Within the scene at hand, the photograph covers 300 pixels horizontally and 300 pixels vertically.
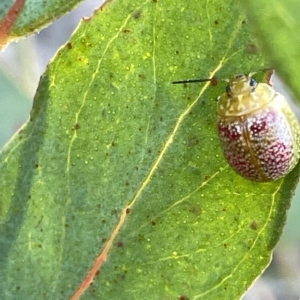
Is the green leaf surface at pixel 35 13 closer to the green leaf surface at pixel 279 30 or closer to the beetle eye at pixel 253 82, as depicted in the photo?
A: the beetle eye at pixel 253 82

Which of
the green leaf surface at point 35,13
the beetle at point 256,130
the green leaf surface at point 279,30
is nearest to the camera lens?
the green leaf surface at point 279,30

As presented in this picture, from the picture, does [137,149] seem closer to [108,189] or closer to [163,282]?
[108,189]

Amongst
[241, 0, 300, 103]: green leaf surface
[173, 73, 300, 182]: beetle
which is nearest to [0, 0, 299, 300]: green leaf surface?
[173, 73, 300, 182]: beetle

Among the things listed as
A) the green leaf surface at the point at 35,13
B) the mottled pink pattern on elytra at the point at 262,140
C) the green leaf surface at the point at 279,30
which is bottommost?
the mottled pink pattern on elytra at the point at 262,140

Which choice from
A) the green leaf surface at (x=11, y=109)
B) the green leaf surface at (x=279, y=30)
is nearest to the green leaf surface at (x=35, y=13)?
the green leaf surface at (x=279, y=30)

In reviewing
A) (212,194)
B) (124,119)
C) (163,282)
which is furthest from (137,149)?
(163,282)

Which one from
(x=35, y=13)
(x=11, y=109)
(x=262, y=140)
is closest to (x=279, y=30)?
(x=35, y=13)
